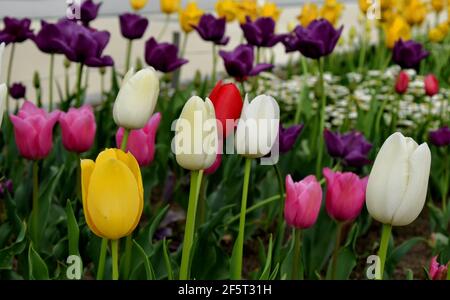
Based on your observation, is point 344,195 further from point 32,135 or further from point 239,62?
point 239,62

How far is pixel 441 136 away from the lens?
248cm

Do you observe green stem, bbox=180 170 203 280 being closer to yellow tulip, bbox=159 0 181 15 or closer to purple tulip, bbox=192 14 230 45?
purple tulip, bbox=192 14 230 45

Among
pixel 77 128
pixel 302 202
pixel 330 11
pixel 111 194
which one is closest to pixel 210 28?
pixel 77 128

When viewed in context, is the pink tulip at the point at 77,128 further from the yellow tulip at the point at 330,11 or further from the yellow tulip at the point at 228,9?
the yellow tulip at the point at 330,11

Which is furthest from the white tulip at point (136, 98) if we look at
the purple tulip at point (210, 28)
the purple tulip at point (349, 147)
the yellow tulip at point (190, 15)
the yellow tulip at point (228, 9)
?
the yellow tulip at point (228, 9)

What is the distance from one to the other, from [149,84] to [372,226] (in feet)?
5.24

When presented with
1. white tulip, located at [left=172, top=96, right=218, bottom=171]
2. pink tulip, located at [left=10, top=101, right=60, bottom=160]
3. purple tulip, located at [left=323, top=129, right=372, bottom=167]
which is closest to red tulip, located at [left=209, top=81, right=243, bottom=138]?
white tulip, located at [left=172, top=96, right=218, bottom=171]

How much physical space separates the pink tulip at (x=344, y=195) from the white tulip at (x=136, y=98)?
39 centimetres

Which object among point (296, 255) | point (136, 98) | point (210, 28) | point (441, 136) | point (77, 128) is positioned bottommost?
point (296, 255)

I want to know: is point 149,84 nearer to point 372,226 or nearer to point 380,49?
point 372,226

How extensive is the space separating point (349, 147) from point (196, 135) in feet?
3.38

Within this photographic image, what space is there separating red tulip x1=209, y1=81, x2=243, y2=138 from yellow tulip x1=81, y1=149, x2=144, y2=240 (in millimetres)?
312

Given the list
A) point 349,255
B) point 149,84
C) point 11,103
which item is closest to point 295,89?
point 11,103

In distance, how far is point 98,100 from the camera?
4457 mm
